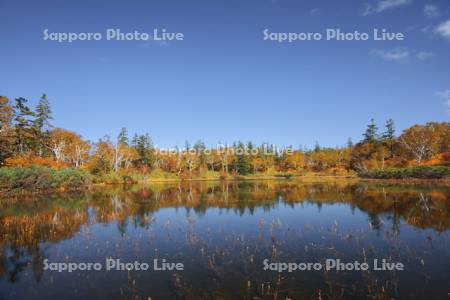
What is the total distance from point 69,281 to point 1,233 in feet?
28.9

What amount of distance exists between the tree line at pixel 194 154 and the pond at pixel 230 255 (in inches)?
1196

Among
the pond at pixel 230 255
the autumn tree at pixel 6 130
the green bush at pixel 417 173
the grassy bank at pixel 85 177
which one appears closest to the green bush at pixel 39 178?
the grassy bank at pixel 85 177

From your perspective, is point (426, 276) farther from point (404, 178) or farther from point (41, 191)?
point (404, 178)

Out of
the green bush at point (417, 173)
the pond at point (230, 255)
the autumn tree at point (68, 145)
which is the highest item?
the autumn tree at point (68, 145)

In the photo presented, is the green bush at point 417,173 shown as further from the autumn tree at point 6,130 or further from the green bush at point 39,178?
the autumn tree at point 6,130

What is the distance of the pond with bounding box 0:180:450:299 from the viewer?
8.12m

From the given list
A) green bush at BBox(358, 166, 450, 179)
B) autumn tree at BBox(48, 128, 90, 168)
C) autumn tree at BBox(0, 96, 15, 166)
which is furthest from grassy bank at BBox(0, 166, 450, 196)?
autumn tree at BBox(48, 128, 90, 168)

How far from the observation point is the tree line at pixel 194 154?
45969mm

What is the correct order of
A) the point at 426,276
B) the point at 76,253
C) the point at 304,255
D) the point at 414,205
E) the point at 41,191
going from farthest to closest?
1. the point at 41,191
2. the point at 414,205
3. the point at 76,253
4. the point at 304,255
5. the point at 426,276

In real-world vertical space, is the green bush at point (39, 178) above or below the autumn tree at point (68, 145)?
below

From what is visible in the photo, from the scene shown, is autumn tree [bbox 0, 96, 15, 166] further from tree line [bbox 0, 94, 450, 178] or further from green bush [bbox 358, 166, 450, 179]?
green bush [bbox 358, 166, 450, 179]

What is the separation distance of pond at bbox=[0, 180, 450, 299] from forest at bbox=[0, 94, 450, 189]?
76.2ft

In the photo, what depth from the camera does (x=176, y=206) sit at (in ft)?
81.1

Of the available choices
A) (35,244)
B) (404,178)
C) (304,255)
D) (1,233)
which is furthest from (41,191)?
(404,178)
